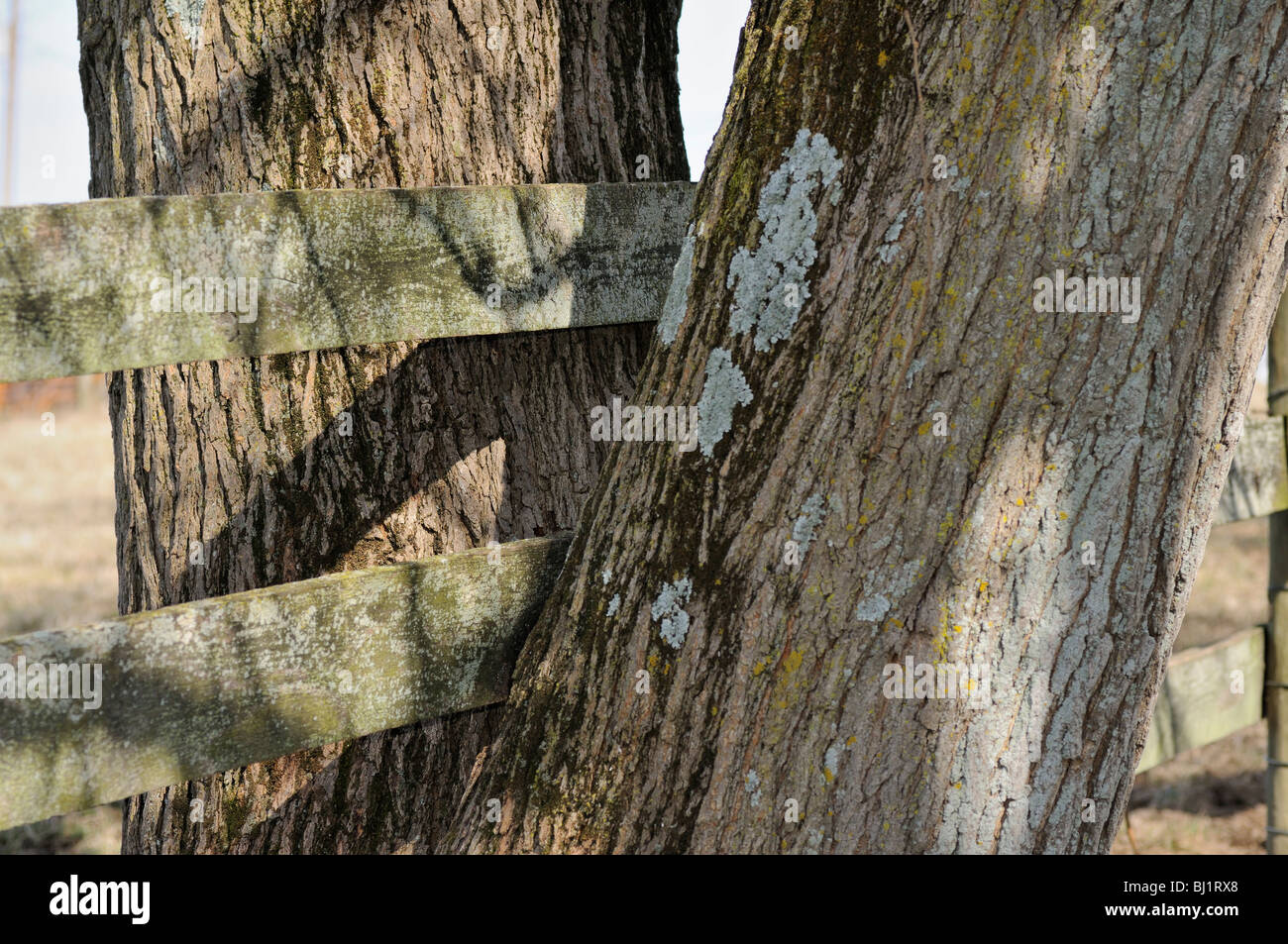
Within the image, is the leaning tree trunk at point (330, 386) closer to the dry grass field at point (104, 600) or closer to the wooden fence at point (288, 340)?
the wooden fence at point (288, 340)

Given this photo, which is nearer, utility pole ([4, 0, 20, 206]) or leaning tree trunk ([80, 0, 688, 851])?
leaning tree trunk ([80, 0, 688, 851])

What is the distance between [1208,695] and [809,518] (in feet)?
10.1

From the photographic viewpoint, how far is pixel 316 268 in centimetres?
168

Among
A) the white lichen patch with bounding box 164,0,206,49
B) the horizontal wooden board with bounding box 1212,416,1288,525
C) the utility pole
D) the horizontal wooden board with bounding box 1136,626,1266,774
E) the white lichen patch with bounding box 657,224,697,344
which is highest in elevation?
the utility pole

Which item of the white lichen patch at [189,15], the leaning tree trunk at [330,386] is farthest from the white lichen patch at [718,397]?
the white lichen patch at [189,15]

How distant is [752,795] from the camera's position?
1634mm

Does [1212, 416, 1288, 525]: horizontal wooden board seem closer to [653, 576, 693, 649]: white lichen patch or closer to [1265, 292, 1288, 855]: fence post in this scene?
[1265, 292, 1288, 855]: fence post

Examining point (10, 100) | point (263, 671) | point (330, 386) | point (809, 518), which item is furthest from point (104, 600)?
point (10, 100)

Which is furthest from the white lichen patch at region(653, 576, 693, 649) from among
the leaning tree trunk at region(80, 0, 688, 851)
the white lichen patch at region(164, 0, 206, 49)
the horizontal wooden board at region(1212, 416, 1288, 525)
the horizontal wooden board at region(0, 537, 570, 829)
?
the horizontal wooden board at region(1212, 416, 1288, 525)

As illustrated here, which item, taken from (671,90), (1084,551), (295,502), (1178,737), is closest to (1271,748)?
(1178,737)

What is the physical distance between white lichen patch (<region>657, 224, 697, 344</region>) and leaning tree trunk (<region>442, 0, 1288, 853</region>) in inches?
1.3

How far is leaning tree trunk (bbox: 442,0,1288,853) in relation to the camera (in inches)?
61.4
